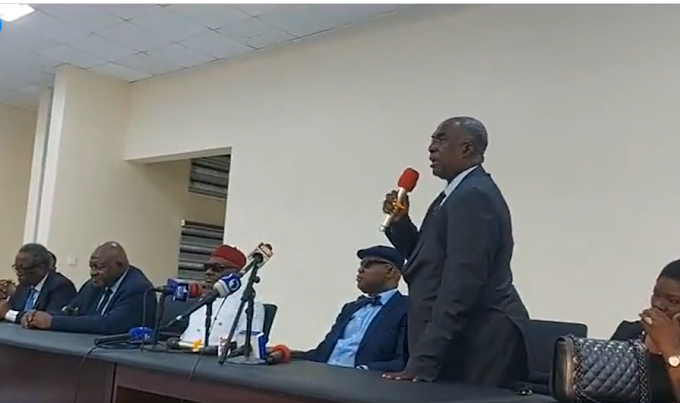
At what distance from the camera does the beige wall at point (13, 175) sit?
23.5ft

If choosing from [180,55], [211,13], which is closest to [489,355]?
[211,13]

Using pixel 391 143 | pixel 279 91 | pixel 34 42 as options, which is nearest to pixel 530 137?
pixel 391 143

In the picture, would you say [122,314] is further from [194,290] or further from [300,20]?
[300,20]

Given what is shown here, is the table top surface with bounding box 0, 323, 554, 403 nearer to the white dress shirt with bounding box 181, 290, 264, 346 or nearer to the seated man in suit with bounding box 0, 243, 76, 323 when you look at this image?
the white dress shirt with bounding box 181, 290, 264, 346

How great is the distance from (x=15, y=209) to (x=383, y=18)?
4.43m

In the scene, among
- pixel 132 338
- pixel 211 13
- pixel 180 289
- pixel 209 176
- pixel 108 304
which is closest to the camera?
pixel 180 289

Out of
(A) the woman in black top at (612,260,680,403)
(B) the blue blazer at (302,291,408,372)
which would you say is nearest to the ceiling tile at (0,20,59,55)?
(B) the blue blazer at (302,291,408,372)

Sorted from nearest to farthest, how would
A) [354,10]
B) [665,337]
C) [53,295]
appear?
[665,337]
[53,295]
[354,10]

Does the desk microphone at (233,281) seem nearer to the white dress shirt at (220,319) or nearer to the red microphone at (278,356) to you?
the red microphone at (278,356)

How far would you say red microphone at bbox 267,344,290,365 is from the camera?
2.14m

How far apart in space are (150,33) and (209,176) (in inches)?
90.8

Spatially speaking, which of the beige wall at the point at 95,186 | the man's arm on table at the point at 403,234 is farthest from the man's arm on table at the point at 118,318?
the beige wall at the point at 95,186

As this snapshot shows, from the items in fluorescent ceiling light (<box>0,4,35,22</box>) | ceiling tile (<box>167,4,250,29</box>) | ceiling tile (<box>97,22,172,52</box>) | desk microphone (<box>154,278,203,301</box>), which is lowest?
desk microphone (<box>154,278,203,301</box>)

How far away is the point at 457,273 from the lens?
186 cm
